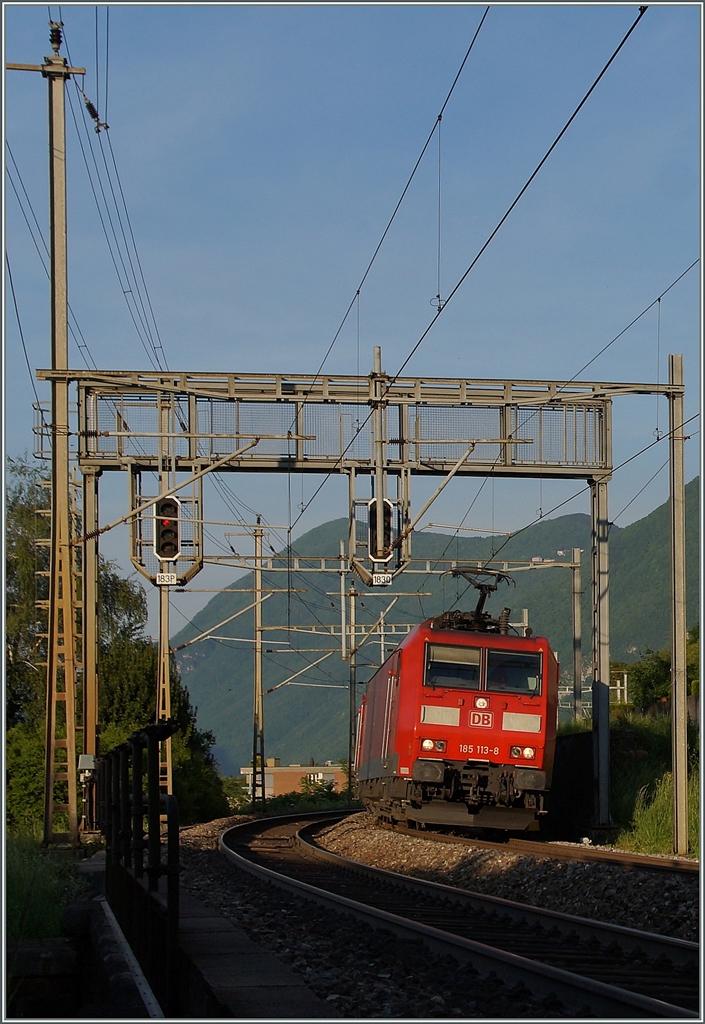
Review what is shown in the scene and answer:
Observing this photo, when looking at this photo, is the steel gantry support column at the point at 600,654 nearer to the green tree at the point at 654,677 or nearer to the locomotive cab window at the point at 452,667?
the locomotive cab window at the point at 452,667

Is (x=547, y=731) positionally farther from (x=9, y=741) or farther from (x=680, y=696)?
(x=9, y=741)

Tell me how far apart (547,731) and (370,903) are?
740 cm

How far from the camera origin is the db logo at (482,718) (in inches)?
747

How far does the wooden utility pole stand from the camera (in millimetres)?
22016

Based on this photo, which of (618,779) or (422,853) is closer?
(422,853)

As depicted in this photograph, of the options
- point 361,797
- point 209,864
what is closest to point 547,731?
point 209,864

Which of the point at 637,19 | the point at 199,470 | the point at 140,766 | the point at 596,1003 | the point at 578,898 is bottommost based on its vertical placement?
the point at 578,898

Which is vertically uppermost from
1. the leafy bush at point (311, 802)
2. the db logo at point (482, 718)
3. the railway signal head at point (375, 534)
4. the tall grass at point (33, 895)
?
the railway signal head at point (375, 534)

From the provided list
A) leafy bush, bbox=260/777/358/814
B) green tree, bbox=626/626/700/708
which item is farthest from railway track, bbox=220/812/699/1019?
green tree, bbox=626/626/700/708

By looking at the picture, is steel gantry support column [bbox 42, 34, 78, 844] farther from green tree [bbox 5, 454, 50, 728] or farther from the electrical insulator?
green tree [bbox 5, 454, 50, 728]

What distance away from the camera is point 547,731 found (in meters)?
19.1

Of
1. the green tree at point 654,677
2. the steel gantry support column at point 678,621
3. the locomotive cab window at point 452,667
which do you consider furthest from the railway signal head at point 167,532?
the green tree at point 654,677

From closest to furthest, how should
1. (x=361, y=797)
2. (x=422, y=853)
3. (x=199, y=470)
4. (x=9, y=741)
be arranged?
(x=422, y=853)
(x=199, y=470)
(x=361, y=797)
(x=9, y=741)

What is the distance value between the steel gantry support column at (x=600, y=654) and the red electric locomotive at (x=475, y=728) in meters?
3.18
